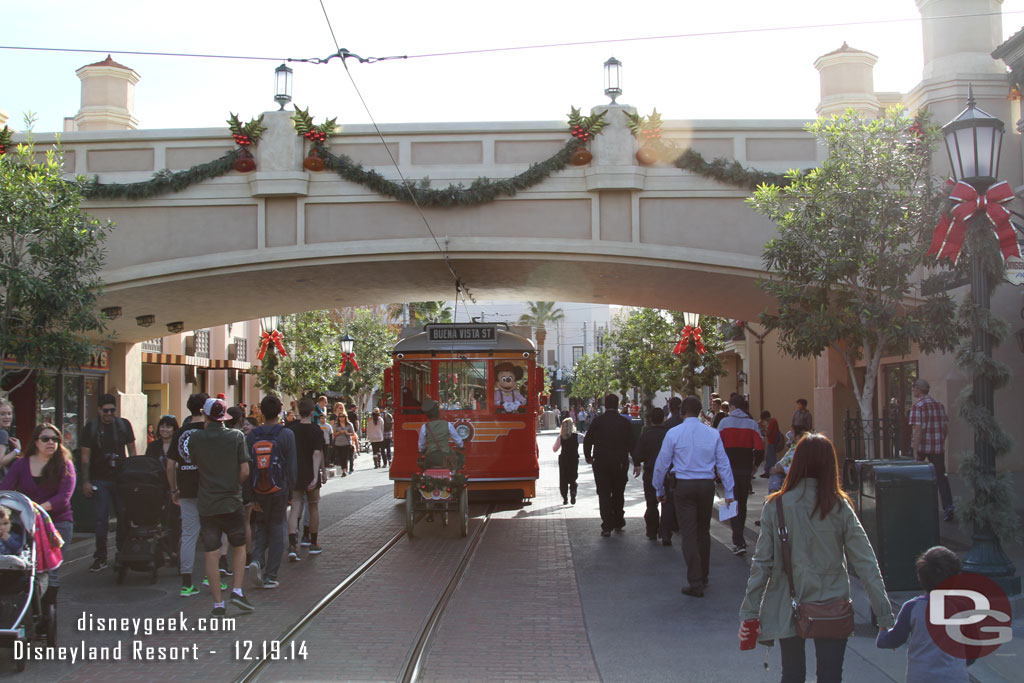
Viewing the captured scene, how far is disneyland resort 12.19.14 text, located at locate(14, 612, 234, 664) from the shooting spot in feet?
21.2

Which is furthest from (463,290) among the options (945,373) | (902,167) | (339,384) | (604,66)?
(339,384)

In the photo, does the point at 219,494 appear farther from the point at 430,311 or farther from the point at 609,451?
the point at 430,311

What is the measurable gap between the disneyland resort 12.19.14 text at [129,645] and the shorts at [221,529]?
60cm

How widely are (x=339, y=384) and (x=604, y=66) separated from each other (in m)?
25.0

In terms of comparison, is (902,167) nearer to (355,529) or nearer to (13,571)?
(355,529)

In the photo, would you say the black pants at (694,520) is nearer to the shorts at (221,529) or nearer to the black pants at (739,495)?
the black pants at (739,495)

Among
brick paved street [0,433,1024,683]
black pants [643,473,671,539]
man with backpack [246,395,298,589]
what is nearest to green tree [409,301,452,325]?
black pants [643,473,671,539]

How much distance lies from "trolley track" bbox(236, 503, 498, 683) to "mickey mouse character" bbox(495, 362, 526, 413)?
9.69 ft

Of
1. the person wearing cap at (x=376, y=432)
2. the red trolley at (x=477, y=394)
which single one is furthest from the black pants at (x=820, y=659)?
the person wearing cap at (x=376, y=432)

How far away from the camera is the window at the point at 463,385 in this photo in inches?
595

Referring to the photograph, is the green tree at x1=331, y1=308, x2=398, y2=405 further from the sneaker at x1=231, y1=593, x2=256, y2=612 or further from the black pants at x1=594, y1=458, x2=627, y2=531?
the sneaker at x1=231, y1=593, x2=256, y2=612

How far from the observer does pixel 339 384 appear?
38.7 m

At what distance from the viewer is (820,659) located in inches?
173

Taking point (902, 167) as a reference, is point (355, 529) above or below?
below
